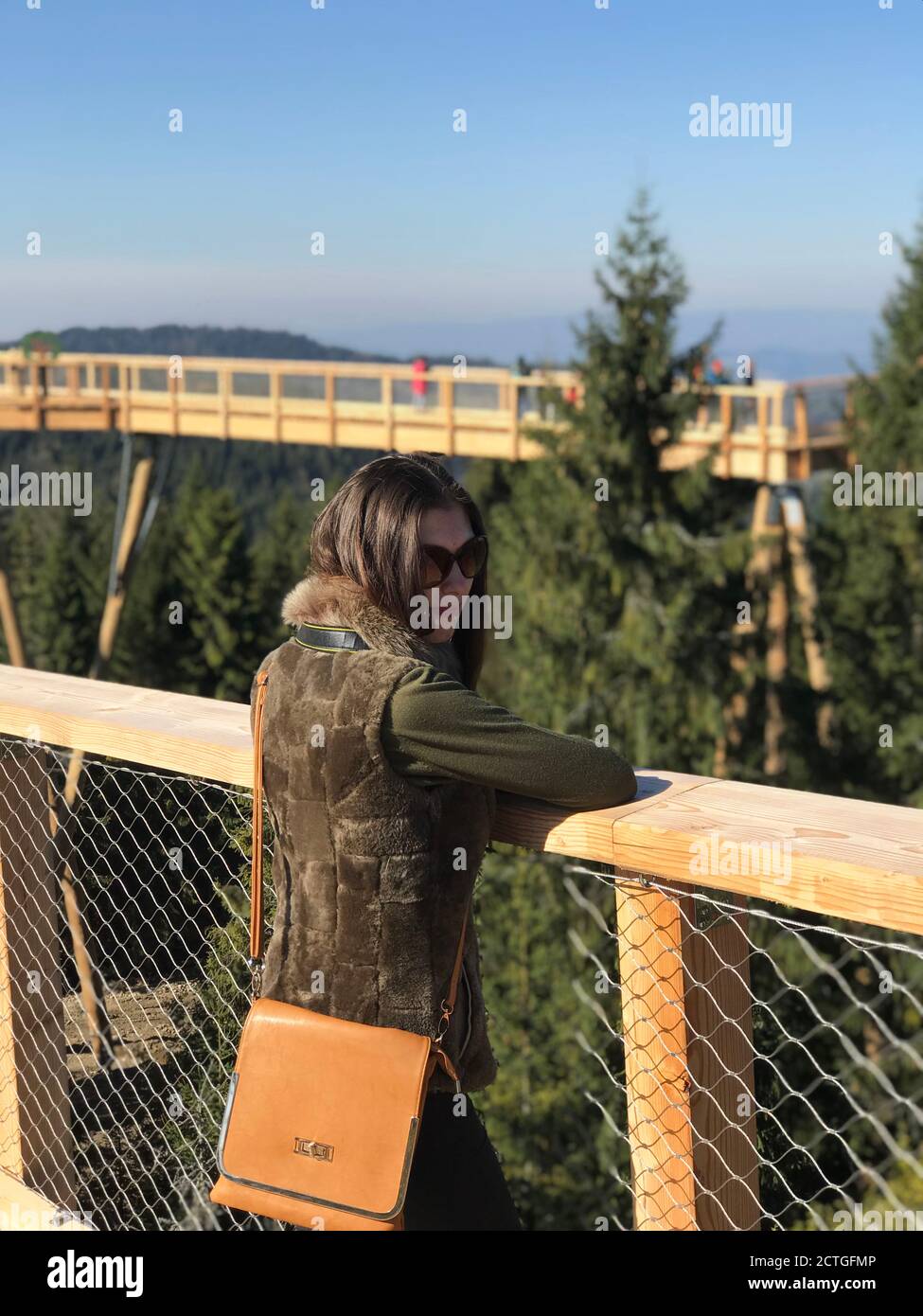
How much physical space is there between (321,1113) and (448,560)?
31.2 inches

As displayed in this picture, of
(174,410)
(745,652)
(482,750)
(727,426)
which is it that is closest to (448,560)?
(482,750)

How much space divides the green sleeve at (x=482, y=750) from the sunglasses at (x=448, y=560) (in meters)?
0.18

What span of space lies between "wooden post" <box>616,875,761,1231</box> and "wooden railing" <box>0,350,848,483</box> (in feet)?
61.7

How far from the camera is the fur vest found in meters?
2.02

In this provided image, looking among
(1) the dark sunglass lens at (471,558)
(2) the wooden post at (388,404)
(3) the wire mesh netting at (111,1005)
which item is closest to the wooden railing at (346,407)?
(2) the wooden post at (388,404)

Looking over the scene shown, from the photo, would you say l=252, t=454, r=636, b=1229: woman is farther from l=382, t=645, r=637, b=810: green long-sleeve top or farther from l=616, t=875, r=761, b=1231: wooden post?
l=616, t=875, r=761, b=1231: wooden post

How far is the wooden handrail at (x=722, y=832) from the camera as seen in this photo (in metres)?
1.68

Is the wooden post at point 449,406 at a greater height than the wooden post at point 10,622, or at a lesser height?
greater

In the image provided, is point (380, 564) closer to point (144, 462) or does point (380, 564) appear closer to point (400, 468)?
point (400, 468)

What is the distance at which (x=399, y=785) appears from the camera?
2004 millimetres

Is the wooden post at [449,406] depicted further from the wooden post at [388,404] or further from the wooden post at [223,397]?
the wooden post at [223,397]

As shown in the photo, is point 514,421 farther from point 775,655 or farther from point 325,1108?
point 325,1108

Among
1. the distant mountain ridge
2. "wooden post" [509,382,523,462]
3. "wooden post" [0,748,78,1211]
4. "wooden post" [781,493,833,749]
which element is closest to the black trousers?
"wooden post" [0,748,78,1211]

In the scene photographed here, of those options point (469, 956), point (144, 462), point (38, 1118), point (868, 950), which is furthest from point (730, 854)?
point (144, 462)
